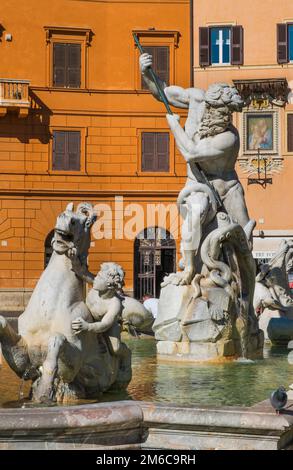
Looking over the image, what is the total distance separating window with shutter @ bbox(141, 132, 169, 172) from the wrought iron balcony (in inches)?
174

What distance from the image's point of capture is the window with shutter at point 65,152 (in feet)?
103

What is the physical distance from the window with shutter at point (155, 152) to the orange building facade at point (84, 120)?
4 cm

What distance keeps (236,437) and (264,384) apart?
2.13m

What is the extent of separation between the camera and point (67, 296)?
185 inches

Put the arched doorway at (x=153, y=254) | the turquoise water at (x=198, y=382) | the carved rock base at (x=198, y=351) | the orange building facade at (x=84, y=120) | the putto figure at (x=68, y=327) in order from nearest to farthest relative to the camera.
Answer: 1. the putto figure at (x=68, y=327)
2. the turquoise water at (x=198, y=382)
3. the carved rock base at (x=198, y=351)
4. the orange building facade at (x=84, y=120)
5. the arched doorway at (x=153, y=254)

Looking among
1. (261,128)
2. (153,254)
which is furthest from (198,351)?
(261,128)

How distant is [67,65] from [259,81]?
22.1ft

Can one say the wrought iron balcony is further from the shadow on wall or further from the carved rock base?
the carved rock base

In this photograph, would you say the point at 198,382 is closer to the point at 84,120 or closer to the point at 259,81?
the point at 259,81

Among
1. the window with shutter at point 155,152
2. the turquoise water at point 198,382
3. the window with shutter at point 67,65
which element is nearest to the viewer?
the turquoise water at point 198,382

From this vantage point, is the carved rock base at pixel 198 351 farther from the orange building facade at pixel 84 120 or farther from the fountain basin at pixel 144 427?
the orange building facade at pixel 84 120

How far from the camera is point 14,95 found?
30.1 meters

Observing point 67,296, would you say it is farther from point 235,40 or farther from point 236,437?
point 235,40

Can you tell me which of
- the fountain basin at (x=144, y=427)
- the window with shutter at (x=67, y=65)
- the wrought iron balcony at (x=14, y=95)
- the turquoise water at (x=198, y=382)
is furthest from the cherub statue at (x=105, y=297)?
the window with shutter at (x=67, y=65)
